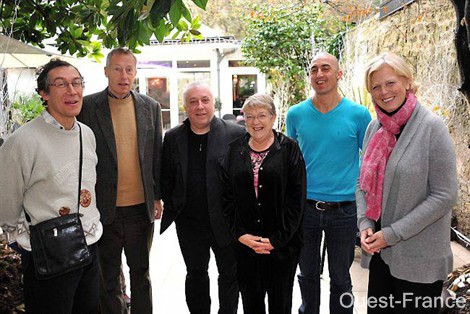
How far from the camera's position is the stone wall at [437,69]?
417 centimetres

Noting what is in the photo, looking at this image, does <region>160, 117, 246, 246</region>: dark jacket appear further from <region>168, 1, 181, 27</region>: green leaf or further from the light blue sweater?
<region>168, 1, 181, 27</region>: green leaf

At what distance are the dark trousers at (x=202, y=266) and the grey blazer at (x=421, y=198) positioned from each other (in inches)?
40.2

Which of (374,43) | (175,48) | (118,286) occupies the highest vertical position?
(175,48)

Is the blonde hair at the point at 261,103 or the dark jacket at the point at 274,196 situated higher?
the blonde hair at the point at 261,103

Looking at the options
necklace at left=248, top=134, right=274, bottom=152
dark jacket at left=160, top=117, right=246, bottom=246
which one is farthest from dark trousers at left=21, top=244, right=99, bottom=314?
necklace at left=248, top=134, right=274, bottom=152

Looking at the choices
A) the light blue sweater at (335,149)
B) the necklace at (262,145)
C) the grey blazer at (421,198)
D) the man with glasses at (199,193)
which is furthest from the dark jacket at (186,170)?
the grey blazer at (421,198)

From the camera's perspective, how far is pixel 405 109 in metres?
1.83

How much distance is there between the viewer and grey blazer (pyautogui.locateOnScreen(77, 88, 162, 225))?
2436 mm

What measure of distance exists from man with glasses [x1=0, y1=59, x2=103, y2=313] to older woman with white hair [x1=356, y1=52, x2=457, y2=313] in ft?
4.29

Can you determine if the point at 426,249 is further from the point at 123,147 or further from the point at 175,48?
the point at 175,48

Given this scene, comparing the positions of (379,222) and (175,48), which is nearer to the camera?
(379,222)

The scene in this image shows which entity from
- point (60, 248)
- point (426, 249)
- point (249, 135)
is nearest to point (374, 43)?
point (249, 135)

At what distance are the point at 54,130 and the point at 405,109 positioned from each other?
1545 millimetres

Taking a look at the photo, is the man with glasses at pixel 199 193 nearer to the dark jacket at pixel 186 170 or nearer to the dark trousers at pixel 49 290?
the dark jacket at pixel 186 170
